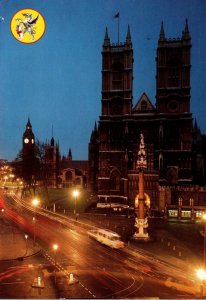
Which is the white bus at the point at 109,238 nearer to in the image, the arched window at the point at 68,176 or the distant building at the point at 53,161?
the distant building at the point at 53,161

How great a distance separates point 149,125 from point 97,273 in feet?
130

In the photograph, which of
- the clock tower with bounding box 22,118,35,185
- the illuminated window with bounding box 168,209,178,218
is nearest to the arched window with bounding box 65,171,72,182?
the clock tower with bounding box 22,118,35,185

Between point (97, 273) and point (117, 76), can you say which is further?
point (117, 76)

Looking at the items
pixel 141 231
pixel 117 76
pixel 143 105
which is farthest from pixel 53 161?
pixel 141 231

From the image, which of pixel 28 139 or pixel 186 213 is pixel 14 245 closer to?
pixel 186 213

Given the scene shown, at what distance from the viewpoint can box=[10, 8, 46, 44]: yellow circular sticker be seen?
22.9 m

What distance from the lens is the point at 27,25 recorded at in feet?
77.3

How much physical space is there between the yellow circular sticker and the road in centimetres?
1525

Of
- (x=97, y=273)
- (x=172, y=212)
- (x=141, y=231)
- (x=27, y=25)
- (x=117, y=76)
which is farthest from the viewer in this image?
(x=117, y=76)

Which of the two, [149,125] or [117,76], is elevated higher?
[117,76]

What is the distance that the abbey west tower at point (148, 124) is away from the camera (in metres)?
61.9

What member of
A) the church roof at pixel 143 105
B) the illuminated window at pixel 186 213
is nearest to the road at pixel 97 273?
the illuminated window at pixel 186 213

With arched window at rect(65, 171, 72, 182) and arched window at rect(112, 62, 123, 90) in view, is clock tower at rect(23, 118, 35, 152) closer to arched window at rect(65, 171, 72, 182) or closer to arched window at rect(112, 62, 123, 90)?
arched window at rect(112, 62, 123, 90)

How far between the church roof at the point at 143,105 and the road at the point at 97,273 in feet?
97.1
